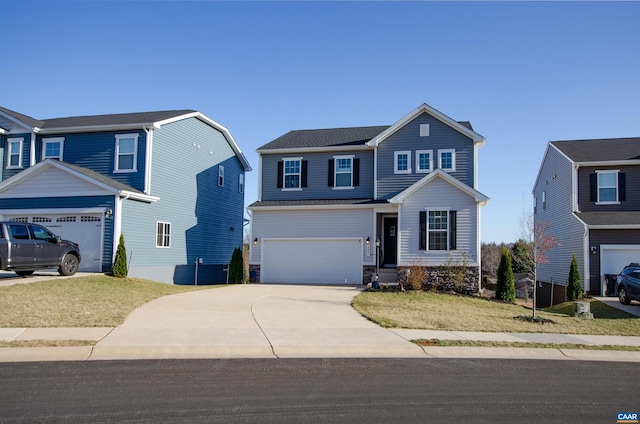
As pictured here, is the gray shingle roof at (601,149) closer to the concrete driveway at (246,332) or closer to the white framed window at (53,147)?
the concrete driveway at (246,332)

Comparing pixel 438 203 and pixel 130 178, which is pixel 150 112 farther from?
pixel 438 203

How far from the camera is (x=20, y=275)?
1891cm

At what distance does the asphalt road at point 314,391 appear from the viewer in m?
6.22

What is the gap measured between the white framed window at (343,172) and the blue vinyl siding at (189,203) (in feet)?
25.6

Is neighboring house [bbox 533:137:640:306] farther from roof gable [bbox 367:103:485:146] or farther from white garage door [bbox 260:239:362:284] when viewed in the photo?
white garage door [bbox 260:239:362:284]

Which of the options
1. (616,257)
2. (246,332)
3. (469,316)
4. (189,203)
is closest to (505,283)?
(616,257)

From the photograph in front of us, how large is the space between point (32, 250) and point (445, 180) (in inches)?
646

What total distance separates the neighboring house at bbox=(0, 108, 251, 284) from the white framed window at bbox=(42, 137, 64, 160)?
0.16 ft

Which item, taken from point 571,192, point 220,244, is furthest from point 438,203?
point 220,244

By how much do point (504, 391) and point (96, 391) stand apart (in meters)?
5.73

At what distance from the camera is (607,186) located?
25.0 m

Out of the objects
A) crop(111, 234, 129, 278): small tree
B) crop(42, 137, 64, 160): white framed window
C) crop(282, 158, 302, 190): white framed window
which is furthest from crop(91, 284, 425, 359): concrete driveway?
crop(42, 137, 64, 160): white framed window

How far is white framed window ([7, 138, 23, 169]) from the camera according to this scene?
25.6 metres

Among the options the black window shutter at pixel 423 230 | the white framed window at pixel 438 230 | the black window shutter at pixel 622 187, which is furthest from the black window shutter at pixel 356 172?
the black window shutter at pixel 622 187
